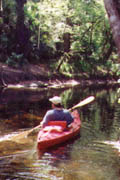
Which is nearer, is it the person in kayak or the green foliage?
the person in kayak

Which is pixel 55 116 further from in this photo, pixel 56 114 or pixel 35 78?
pixel 35 78

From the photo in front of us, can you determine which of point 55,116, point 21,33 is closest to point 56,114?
point 55,116

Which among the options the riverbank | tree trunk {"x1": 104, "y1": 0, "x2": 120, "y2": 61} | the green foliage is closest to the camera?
tree trunk {"x1": 104, "y1": 0, "x2": 120, "y2": 61}

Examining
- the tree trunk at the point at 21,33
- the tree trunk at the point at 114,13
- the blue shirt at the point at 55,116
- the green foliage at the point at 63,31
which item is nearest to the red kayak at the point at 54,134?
the blue shirt at the point at 55,116

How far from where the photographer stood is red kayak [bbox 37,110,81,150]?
→ 6.35 meters

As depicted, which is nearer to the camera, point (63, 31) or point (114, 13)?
point (114, 13)

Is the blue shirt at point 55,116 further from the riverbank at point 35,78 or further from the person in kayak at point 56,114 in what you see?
the riverbank at point 35,78

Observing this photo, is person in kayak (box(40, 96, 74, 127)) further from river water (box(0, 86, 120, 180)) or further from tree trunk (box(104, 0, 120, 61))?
tree trunk (box(104, 0, 120, 61))

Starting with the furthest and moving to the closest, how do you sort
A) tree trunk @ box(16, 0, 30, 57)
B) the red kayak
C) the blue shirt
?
tree trunk @ box(16, 0, 30, 57), the blue shirt, the red kayak

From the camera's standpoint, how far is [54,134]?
6.77 meters

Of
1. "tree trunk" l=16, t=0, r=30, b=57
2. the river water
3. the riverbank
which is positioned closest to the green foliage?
"tree trunk" l=16, t=0, r=30, b=57

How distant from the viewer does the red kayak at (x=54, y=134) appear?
6348 millimetres

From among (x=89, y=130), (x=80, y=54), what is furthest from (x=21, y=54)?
(x=89, y=130)

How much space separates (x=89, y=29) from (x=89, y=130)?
1858cm
